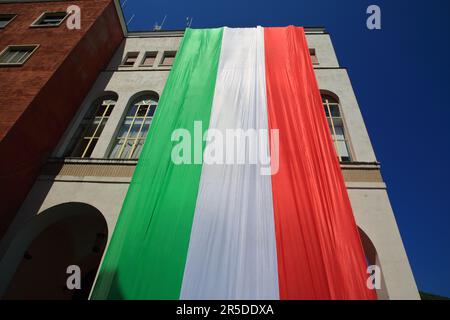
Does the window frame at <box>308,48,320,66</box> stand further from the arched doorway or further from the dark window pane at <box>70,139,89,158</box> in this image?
the arched doorway

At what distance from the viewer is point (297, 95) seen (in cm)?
813

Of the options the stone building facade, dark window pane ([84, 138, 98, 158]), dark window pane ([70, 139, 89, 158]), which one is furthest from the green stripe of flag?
dark window pane ([70, 139, 89, 158])

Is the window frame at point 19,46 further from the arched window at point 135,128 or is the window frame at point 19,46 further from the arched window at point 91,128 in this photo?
the arched window at point 135,128

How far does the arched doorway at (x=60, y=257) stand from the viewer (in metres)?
8.29

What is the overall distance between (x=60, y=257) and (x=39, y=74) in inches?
260

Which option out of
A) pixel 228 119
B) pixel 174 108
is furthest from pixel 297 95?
pixel 174 108

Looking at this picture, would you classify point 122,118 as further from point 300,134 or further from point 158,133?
point 300,134

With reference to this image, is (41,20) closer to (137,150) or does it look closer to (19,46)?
(19,46)

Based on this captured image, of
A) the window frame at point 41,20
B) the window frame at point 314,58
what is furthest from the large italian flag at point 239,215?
the window frame at point 41,20

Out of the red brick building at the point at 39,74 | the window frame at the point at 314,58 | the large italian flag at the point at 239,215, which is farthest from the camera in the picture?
the window frame at the point at 314,58

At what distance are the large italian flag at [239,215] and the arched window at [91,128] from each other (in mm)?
3354

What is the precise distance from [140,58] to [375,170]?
11799mm

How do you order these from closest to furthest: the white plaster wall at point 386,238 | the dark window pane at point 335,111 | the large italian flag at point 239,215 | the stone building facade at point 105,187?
the large italian flag at point 239,215, the white plaster wall at point 386,238, the stone building facade at point 105,187, the dark window pane at point 335,111

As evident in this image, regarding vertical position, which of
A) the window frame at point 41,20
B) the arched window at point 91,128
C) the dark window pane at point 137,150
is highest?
the window frame at point 41,20
